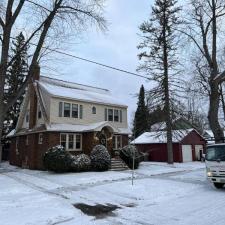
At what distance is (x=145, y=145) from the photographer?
3775cm

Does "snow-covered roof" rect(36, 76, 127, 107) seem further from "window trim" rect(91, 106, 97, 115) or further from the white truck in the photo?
the white truck

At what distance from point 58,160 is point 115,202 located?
1006 cm

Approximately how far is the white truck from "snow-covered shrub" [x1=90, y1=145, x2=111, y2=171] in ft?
30.5

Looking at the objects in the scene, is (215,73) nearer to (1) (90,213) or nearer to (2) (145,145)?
(1) (90,213)

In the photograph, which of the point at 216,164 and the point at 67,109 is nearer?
the point at 216,164

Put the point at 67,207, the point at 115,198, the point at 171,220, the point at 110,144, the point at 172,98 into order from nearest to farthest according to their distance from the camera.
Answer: the point at 171,220
the point at 67,207
the point at 115,198
the point at 110,144
the point at 172,98

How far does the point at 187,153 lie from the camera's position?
3475cm

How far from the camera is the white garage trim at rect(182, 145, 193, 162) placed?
112ft

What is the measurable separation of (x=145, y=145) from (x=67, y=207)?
92.8 ft

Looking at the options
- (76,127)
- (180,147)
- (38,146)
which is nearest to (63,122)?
(76,127)

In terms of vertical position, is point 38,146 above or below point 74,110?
below

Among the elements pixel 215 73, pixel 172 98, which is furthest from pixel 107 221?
pixel 172 98

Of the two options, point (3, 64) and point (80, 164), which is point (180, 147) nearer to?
point (80, 164)

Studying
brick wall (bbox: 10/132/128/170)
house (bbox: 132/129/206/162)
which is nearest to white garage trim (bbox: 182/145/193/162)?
house (bbox: 132/129/206/162)
